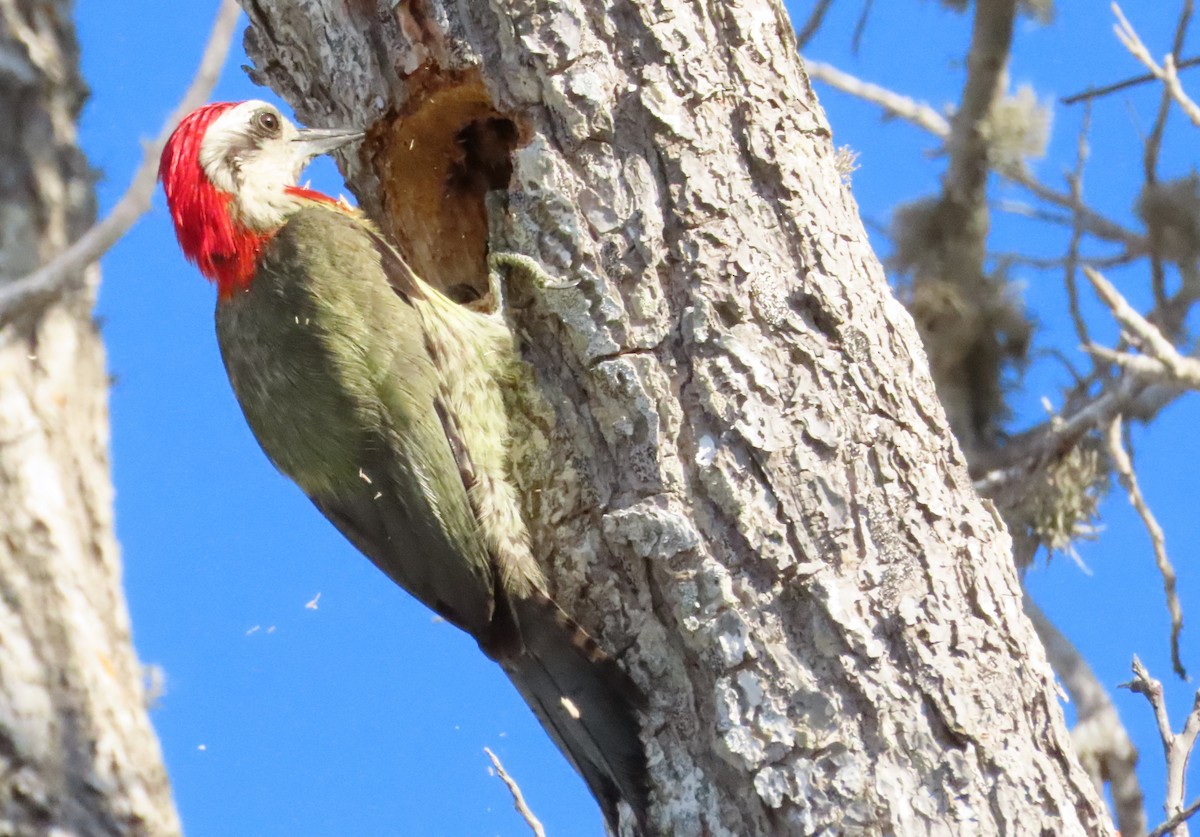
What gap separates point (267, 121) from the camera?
3.01 m

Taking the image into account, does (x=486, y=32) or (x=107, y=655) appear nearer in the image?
Result: (x=486, y=32)

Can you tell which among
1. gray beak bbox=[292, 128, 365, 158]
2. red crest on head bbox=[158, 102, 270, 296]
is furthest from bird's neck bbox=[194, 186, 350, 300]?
gray beak bbox=[292, 128, 365, 158]

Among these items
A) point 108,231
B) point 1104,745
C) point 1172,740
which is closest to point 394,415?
point 1172,740

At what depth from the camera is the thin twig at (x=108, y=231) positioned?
388cm

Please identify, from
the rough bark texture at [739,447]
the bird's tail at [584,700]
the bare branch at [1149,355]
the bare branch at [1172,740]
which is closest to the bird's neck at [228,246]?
the rough bark texture at [739,447]

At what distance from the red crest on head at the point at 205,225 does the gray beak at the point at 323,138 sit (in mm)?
224

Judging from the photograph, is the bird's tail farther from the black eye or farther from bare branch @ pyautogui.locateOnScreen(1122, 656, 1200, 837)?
the black eye

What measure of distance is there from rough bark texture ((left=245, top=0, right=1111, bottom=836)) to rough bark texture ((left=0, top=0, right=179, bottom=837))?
225cm

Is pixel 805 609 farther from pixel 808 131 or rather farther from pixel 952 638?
pixel 808 131

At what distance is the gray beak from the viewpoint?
271 cm

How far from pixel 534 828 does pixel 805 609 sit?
64 centimetres

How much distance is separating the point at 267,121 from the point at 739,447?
1.48 metres

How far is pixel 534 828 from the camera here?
2.30 meters

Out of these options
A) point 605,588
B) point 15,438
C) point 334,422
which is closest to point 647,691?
point 605,588
